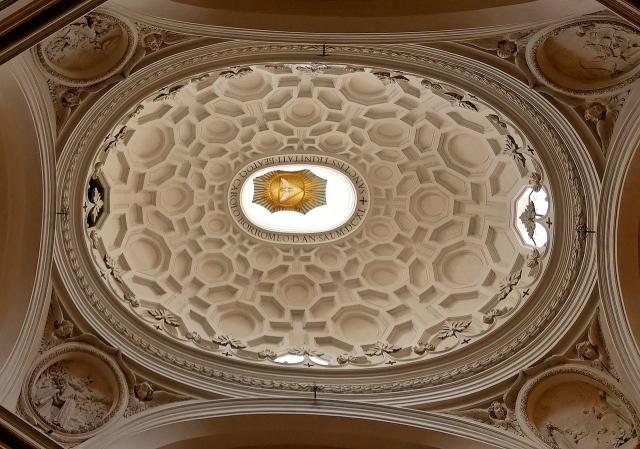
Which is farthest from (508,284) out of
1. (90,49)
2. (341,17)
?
(90,49)

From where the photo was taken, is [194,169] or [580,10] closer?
[580,10]

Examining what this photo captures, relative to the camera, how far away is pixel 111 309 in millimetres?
13398

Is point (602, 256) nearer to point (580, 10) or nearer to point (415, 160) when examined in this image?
point (580, 10)

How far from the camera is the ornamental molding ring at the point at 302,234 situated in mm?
17844

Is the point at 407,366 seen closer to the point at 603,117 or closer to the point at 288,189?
the point at 603,117

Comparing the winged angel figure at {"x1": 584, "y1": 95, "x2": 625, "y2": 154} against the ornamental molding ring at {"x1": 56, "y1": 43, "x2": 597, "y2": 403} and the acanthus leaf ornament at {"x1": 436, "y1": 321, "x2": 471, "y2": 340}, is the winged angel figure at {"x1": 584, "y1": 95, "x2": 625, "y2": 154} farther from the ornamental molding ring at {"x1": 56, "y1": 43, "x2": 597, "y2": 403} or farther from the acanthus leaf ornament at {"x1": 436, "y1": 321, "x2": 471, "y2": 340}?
the acanthus leaf ornament at {"x1": 436, "y1": 321, "x2": 471, "y2": 340}

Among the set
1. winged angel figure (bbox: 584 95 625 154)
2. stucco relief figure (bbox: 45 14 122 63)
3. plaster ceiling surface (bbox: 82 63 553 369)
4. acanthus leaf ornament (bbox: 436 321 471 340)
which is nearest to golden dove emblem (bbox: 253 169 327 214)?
plaster ceiling surface (bbox: 82 63 553 369)

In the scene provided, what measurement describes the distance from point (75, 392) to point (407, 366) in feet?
20.0

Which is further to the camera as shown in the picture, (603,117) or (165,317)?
(165,317)

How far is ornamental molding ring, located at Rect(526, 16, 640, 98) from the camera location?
1025cm

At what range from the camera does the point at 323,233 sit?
723 inches

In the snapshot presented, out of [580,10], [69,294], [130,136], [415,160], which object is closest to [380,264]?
[415,160]

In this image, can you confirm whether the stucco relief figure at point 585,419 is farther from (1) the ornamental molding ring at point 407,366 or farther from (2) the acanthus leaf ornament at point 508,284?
(2) the acanthus leaf ornament at point 508,284

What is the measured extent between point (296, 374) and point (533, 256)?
5171 mm
